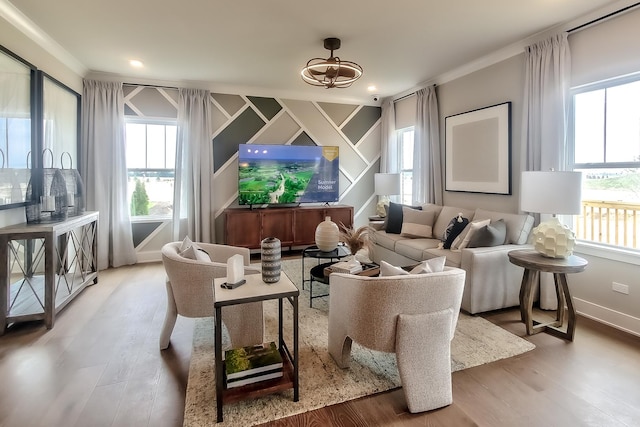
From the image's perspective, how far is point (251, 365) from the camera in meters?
1.91

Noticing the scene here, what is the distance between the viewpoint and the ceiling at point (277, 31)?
9.42 ft

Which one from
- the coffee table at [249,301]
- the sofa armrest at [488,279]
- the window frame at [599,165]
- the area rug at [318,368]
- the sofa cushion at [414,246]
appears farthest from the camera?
the sofa cushion at [414,246]

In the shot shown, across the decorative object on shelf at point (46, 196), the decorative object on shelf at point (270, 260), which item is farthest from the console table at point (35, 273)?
the decorative object on shelf at point (270, 260)

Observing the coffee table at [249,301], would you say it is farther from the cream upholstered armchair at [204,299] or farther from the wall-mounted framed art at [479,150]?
the wall-mounted framed art at [479,150]

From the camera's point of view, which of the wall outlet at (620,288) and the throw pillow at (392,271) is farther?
the wall outlet at (620,288)

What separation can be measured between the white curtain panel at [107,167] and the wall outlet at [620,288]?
5814 millimetres

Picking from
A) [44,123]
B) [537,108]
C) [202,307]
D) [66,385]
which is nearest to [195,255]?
[202,307]

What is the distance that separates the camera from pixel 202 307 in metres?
2.40

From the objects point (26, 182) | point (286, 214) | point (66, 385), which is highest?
point (26, 182)

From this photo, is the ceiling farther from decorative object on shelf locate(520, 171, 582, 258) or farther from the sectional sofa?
the sectional sofa

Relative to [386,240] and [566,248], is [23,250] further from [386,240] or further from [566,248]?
[566,248]

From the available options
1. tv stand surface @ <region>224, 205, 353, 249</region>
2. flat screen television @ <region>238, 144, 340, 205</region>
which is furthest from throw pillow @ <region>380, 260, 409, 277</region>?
flat screen television @ <region>238, 144, 340, 205</region>

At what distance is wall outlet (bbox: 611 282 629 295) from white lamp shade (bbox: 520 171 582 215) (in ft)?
3.11

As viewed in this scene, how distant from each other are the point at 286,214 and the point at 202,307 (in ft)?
10.2
